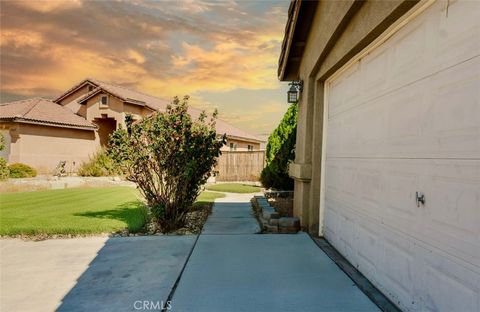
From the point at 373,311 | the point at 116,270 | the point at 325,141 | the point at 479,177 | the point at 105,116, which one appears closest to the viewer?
the point at 479,177

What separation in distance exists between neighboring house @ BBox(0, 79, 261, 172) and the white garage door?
17.5 metres

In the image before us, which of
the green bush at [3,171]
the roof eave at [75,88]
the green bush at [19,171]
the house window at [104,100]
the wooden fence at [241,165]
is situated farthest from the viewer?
the roof eave at [75,88]

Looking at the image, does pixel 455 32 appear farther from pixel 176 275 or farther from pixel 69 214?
pixel 69 214

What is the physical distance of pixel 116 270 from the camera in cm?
443

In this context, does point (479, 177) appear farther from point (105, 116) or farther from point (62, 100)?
point (62, 100)

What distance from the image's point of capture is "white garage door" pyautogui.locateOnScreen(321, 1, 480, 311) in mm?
2346

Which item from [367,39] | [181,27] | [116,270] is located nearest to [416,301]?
[367,39]

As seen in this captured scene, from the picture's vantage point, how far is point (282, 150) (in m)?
12.5

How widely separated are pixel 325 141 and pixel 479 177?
4.04 meters

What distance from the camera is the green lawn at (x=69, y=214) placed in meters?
6.46

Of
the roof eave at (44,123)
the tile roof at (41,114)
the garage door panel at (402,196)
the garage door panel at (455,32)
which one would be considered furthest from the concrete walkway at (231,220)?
the tile roof at (41,114)

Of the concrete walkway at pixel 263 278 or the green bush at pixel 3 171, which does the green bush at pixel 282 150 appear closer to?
the concrete walkway at pixel 263 278

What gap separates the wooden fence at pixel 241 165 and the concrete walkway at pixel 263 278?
48.5 feet

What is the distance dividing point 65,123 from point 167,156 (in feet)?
63.6
